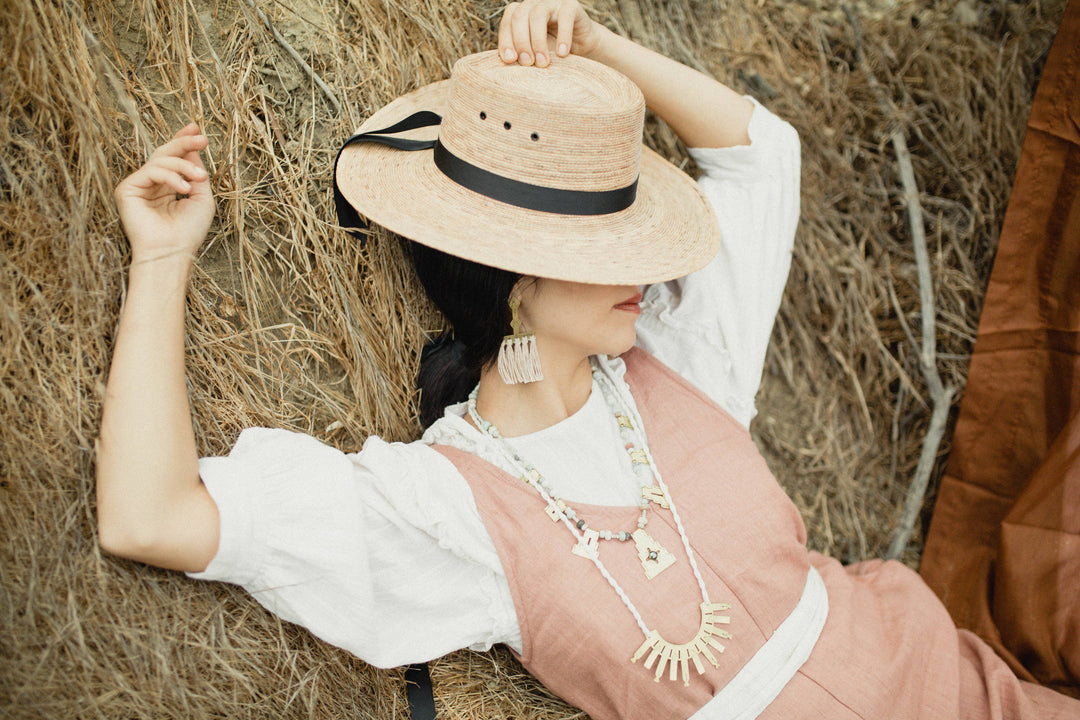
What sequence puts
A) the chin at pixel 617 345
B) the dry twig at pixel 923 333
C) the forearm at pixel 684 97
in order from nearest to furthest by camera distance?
the chin at pixel 617 345, the forearm at pixel 684 97, the dry twig at pixel 923 333

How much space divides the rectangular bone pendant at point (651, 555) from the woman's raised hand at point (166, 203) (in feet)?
2.73

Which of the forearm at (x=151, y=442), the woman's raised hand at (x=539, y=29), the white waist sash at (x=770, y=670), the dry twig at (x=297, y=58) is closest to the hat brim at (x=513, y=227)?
the dry twig at (x=297, y=58)

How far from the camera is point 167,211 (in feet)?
3.59

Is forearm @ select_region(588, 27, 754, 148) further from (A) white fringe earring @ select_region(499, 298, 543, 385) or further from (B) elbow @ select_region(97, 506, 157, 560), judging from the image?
(B) elbow @ select_region(97, 506, 157, 560)

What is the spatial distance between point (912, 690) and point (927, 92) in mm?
1449

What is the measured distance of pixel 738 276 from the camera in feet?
4.89

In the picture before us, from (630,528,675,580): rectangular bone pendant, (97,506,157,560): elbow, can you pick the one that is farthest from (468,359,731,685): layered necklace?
(97,506,157,560): elbow

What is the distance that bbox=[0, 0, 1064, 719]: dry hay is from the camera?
1028mm

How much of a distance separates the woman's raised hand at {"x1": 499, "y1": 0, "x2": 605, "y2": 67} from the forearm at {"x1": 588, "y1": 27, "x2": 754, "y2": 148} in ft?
0.35

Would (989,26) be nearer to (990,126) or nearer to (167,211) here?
(990,126)

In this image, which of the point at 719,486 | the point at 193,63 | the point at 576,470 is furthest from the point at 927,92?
the point at 193,63

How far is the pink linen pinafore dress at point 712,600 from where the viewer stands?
48.0 inches

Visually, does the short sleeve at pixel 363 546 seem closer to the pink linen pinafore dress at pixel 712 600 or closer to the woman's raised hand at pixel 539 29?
the pink linen pinafore dress at pixel 712 600

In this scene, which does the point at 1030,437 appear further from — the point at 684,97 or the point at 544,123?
the point at 544,123
